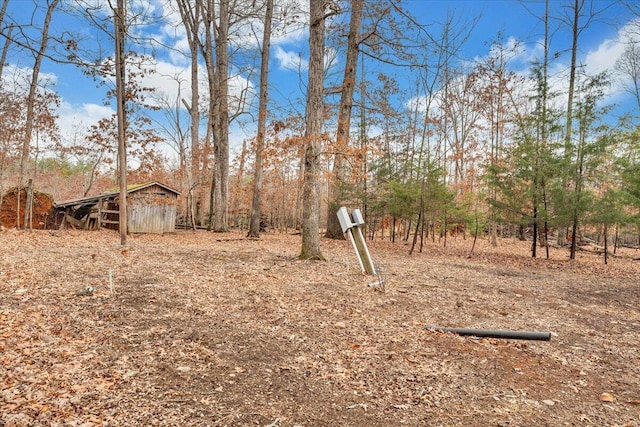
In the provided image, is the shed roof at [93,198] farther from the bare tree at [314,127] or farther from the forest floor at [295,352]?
the bare tree at [314,127]

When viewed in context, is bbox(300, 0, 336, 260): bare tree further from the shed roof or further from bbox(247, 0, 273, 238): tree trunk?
the shed roof

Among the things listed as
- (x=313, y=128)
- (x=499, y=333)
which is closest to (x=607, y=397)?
(x=499, y=333)

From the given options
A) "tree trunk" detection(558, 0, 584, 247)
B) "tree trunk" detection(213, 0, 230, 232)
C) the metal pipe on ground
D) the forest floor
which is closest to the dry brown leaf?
the forest floor

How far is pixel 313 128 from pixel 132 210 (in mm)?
13339

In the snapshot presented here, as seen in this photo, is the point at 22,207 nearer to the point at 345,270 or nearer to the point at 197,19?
the point at 197,19

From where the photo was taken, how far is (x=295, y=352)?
385cm

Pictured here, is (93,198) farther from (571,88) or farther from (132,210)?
(571,88)

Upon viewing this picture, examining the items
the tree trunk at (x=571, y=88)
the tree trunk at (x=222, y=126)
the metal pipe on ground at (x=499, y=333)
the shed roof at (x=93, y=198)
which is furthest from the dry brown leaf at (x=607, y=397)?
the shed roof at (x=93, y=198)

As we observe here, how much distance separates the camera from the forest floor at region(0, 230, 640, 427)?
277 cm

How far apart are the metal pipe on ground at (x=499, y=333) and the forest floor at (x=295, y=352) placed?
8 centimetres

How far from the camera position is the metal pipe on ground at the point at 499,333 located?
442 cm

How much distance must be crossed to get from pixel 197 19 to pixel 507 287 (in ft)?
63.7

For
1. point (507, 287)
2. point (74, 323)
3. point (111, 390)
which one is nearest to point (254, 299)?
point (74, 323)

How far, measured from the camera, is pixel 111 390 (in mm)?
2891
